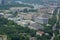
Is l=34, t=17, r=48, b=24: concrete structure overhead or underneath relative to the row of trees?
underneath

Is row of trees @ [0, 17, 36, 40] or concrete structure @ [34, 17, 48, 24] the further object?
concrete structure @ [34, 17, 48, 24]

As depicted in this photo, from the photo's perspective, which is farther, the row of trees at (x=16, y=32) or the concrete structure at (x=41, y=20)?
the concrete structure at (x=41, y=20)

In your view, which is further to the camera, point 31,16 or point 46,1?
point 46,1

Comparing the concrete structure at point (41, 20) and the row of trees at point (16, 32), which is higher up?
the row of trees at point (16, 32)

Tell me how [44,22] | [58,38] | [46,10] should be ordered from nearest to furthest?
1. [58,38]
2. [44,22]
3. [46,10]

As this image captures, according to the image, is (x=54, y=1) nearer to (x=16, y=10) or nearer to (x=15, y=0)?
(x=15, y=0)

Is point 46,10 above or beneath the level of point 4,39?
beneath

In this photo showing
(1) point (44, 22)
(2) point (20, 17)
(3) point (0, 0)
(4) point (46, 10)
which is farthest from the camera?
(3) point (0, 0)

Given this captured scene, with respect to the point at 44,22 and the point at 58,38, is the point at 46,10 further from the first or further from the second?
the point at 58,38

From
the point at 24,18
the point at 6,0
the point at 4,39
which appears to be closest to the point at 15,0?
the point at 6,0

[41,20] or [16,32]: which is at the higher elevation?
[16,32]

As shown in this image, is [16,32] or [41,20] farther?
[41,20]
